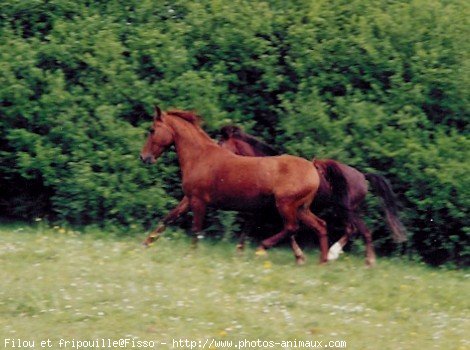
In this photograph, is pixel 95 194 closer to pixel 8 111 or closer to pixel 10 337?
pixel 8 111

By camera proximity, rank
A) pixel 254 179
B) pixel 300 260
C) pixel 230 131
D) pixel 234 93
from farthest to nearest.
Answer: pixel 234 93
pixel 230 131
pixel 254 179
pixel 300 260

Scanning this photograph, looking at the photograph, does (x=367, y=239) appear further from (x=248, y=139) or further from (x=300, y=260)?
(x=248, y=139)

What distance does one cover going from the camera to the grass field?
1073cm

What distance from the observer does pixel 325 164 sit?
48.1 feet

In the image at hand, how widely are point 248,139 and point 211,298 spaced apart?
415cm

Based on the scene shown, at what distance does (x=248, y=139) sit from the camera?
15398mm

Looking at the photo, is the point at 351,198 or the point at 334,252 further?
the point at 351,198

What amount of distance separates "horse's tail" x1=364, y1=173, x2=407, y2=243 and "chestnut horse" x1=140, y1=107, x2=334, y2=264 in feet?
3.07

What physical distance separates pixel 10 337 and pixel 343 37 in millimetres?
8323

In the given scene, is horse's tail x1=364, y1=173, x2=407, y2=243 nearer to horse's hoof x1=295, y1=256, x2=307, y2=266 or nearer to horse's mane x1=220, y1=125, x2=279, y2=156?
horse's hoof x1=295, y1=256, x2=307, y2=266

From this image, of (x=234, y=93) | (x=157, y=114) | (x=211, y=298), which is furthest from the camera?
(x=234, y=93)

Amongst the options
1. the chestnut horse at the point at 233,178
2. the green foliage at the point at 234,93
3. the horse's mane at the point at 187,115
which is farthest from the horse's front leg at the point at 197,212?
the green foliage at the point at 234,93

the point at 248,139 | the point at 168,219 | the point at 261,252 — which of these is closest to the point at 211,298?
the point at 261,252

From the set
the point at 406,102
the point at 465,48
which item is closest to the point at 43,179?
the point at 406,102
